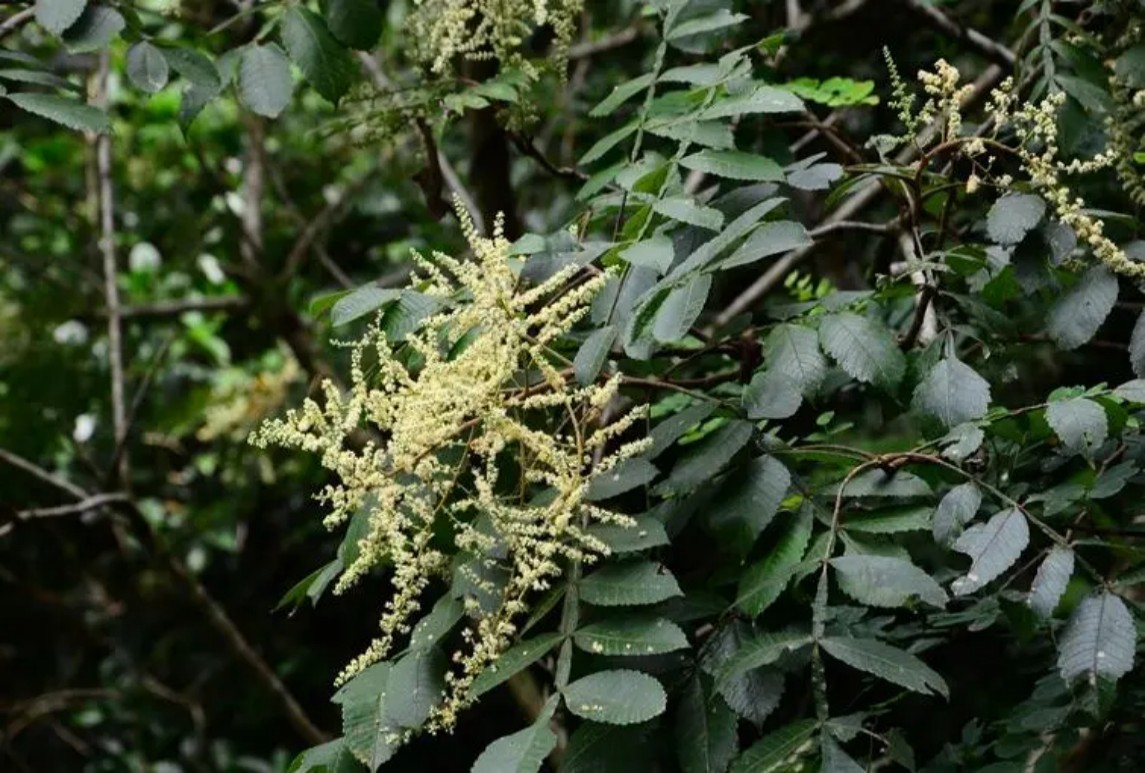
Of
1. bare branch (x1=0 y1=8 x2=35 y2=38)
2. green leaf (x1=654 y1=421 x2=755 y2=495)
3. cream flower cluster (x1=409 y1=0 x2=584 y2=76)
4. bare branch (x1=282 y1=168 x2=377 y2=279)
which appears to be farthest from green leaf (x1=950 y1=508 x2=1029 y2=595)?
bare branch (x1=282 y1=168 x2=377 y2=279)

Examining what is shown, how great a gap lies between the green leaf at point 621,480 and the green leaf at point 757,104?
1.35 ft

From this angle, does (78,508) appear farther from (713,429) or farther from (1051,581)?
(1051,581)

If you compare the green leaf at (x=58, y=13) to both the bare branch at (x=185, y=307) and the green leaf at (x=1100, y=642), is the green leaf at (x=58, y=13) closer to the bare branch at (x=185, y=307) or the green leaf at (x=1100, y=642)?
the green leaf at (x=1100, y=642)

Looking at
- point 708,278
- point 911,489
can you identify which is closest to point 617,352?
point 708,278

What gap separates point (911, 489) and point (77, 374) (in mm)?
2481

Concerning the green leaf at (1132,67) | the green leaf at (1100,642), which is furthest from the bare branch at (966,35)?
the green leaf at (1100,642)

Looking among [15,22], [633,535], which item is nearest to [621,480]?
[633,535]

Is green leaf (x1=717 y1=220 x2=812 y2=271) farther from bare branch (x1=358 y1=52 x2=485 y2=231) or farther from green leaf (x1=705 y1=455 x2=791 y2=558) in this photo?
bare branch (x1=358 y1=52 x2=485 y2=231)

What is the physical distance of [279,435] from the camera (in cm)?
132

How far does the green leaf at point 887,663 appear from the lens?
1196 mm

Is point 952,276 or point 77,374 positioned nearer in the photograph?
point 952,276

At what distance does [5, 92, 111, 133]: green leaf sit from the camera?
1.67 m

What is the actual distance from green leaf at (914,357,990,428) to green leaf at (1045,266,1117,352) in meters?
0.10

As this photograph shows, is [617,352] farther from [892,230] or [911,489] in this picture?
[892,230]
